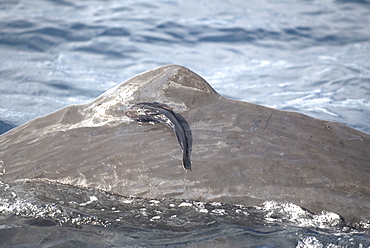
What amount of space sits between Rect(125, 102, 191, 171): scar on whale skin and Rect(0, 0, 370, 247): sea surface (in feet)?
1.26

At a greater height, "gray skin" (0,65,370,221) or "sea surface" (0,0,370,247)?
"gray skin" (0,65,370,221)

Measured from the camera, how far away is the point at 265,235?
→ 287 centimetres

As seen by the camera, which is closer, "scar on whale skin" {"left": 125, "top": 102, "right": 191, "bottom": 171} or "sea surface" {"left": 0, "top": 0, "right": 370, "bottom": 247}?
"sea surface" {"left": 0, "top": 0, "right": 370, "bottom": 247}

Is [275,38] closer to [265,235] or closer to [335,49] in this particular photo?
[335,49]

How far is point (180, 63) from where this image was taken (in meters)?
9.33

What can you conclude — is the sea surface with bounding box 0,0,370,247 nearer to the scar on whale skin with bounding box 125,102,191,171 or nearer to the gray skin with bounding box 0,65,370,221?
the gray skin with bounding box 0,65,370,221

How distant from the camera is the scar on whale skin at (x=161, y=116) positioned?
312cm

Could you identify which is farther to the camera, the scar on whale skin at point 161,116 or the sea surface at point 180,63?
the scar on whale skin at point 161,116

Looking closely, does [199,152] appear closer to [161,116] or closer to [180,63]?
[161,116]

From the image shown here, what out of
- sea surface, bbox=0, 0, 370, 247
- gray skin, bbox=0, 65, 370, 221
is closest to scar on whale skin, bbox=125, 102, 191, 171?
gray skin, bbox=0, 65, 370, 221

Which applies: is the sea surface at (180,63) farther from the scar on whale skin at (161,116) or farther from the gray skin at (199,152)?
the scar on whale skin at (161,116)

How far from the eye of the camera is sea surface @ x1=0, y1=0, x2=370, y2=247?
2887mm

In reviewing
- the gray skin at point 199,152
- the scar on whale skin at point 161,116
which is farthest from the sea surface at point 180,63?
the scar on whale skin at point 161,116

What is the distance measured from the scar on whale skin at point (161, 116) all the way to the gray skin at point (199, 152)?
1.9 inches
